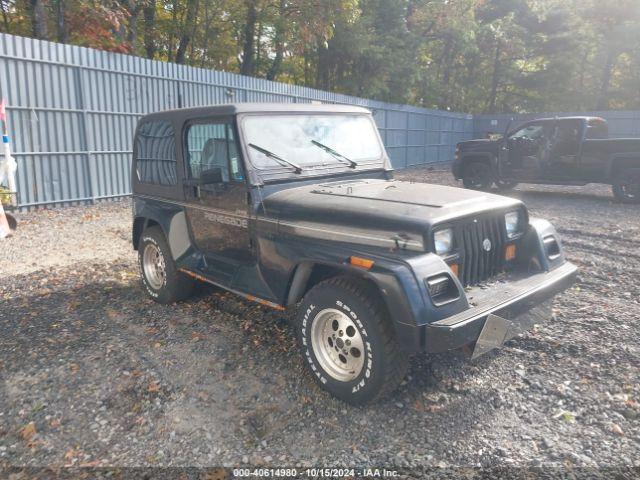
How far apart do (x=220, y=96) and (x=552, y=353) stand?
11355 millimetres

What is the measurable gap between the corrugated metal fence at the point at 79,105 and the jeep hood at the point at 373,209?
25.6 ft

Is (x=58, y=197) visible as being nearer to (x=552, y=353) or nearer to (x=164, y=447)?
(x=164, y=447)

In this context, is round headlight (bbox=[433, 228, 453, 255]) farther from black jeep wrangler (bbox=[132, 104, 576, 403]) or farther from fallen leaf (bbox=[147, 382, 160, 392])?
fallen leaf (bbox=[147, 382, 160, 392])

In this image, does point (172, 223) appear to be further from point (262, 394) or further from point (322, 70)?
point (322, 70)

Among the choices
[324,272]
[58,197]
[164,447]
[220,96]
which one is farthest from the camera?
[220,96]

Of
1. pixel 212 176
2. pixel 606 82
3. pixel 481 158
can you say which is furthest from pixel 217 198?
pixel 606 82

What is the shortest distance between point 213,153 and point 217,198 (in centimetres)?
39

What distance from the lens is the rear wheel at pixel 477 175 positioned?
13547 mm

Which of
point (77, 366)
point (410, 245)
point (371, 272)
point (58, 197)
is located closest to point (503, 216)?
point (410, 245)

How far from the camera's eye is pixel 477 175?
1384 cm

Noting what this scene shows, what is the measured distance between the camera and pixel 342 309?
316 centimetres

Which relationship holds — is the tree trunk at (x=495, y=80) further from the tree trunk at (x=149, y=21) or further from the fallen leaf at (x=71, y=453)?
the fallen leaf at (x=71, y=453)

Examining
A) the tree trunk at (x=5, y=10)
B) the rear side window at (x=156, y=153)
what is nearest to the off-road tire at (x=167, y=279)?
the rear side window at (x=156, y=153)

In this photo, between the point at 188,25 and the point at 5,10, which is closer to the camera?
the point at 5,10
